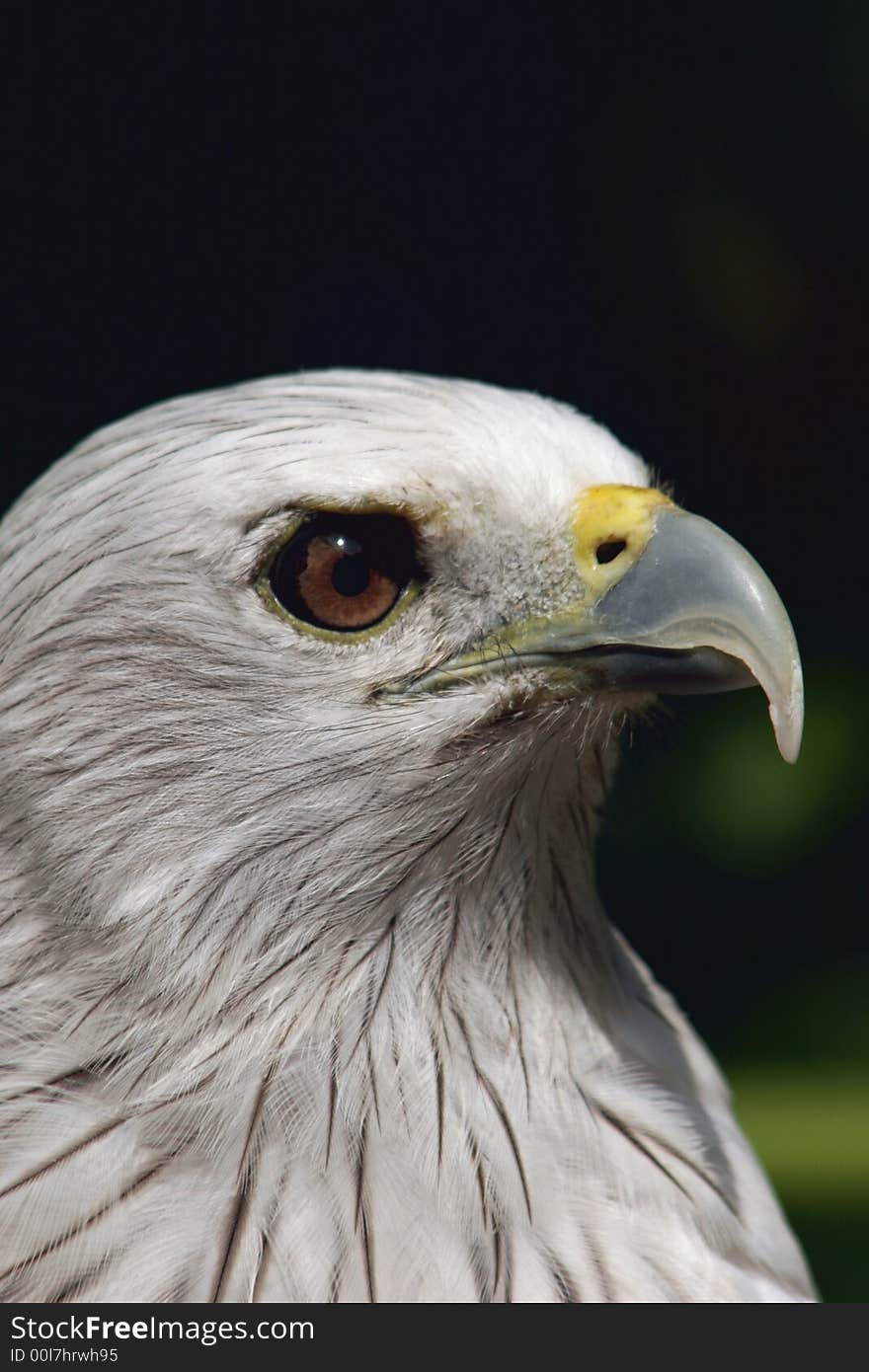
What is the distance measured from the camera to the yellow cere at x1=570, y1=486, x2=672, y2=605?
164 centimetres

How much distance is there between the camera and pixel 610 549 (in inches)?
65.2

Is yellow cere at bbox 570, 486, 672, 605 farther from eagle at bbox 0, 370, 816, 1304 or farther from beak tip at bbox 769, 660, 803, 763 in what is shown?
beak tip at bbox 769, 660, 803, 763

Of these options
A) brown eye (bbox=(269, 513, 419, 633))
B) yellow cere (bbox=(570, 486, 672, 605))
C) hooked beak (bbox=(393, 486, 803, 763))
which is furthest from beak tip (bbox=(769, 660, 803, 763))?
brown eye (bbox=(269, 513, 419, 633))

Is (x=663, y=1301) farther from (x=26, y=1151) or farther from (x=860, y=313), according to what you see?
(x=860, y=313)

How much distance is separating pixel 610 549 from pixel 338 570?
12.7 inches

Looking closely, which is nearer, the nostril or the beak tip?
the beak tip

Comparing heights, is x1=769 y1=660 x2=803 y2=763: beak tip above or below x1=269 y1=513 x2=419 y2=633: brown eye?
below

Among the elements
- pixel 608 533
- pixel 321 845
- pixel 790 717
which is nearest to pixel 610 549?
pixel 608 533

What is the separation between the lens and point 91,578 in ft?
5.61

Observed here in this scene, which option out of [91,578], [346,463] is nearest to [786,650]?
[346,463]

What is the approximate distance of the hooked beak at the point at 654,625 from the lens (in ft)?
5.11

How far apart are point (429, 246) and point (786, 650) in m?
2.92

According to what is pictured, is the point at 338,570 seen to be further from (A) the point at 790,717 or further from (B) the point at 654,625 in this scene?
(A) the point at 790,717

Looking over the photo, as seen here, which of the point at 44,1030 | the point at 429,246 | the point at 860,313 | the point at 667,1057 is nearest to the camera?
the point at 44,1030
